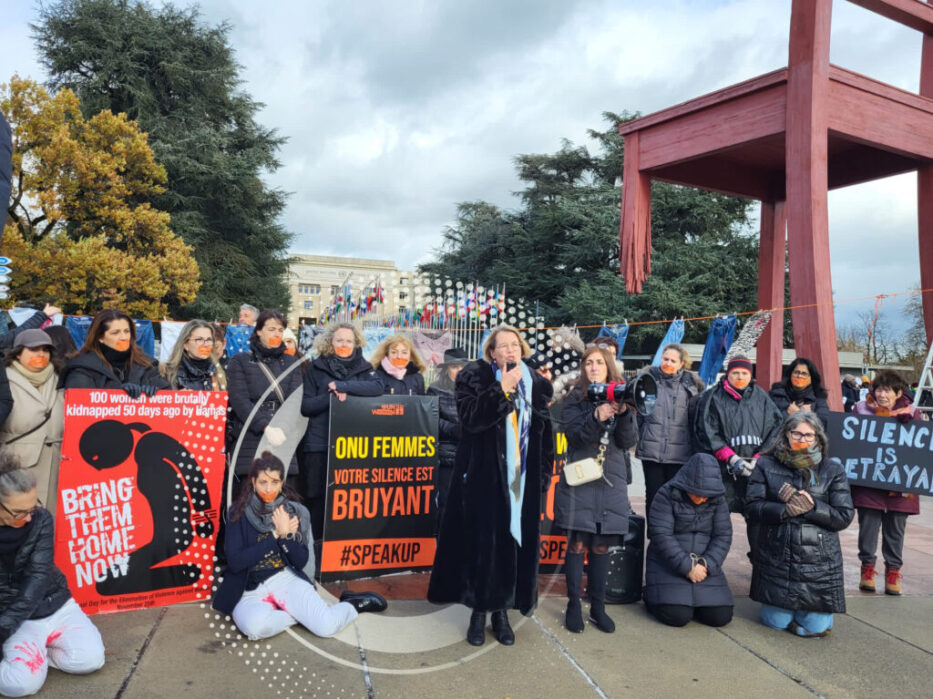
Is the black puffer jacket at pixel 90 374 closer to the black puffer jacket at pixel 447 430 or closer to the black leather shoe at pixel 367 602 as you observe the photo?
the black leather shoe at pixel 367 602

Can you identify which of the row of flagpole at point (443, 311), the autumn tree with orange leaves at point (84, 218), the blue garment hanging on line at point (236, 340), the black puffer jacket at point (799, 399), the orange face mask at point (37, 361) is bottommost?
the black puffer jacket at point (799, 399)

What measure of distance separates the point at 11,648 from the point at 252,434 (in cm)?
204

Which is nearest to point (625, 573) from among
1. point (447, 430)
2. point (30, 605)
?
point (447, 430)

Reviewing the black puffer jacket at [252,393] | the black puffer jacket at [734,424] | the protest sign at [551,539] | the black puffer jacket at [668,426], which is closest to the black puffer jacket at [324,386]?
the black puffer jacket at [252,393]

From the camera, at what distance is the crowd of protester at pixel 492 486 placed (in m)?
3.86

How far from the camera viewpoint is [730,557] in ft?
20.7

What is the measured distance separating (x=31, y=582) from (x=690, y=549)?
3736 mm

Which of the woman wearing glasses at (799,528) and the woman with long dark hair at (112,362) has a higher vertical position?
the woman with long dark hair at (112,362)

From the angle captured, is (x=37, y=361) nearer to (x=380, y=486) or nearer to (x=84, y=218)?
(x=380, y=486)

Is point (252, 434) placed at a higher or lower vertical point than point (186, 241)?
lower

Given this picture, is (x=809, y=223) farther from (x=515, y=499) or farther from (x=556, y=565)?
(x=515, y=499)

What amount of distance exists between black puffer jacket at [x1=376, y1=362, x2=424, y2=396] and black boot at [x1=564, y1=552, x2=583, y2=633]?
6.27ft

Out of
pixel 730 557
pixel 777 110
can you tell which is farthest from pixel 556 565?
pixel 777 110

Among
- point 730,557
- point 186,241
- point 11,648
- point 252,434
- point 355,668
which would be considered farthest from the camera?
point 186,241
